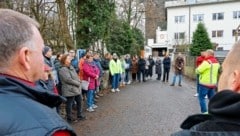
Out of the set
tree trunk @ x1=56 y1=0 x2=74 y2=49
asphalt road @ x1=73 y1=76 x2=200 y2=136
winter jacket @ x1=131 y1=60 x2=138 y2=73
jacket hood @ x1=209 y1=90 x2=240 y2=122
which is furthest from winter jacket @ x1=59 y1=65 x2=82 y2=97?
winter jacket @ x1=131 y1=60 x2=138 y2=73

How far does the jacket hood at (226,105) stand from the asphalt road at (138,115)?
6606mm

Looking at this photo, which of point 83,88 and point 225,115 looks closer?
point 225,115

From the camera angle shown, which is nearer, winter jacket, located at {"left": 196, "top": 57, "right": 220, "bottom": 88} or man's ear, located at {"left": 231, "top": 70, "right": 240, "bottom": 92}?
man's ear, located at {"left": 231, "top": 70, "right": 240, "bottom": 92}

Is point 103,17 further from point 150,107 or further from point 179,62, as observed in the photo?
point 150,107

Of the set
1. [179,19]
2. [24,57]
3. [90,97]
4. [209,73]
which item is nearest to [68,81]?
[90,97]

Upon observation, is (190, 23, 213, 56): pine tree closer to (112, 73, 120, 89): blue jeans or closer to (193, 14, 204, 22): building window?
(193, 14, 204, 22): building window

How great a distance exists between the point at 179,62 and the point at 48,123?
1817 centimetres

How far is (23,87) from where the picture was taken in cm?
168

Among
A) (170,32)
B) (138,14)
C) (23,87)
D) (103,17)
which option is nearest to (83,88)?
(103,17)

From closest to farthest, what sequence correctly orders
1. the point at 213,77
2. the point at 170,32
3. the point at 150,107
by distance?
1. the point at 213,77
2. the point at 150,107
3. the point at 170,32

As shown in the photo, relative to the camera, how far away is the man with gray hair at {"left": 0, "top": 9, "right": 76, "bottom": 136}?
1523mm

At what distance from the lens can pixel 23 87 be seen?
168 centimetres

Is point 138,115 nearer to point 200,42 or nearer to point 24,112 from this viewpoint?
point 24,112

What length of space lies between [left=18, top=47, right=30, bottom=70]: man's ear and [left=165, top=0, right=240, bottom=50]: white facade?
60.6 m
